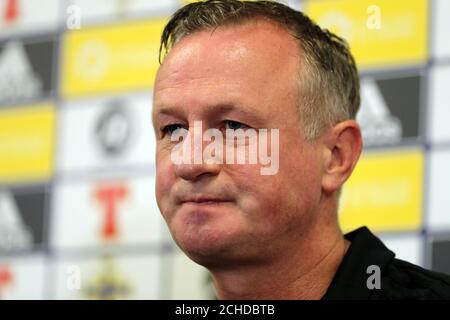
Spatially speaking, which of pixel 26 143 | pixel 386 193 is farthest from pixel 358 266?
pixel 26 143

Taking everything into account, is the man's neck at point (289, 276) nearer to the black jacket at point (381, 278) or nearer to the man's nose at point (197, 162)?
the black jacket at point (381, 278)

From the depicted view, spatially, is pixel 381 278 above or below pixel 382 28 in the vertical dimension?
below

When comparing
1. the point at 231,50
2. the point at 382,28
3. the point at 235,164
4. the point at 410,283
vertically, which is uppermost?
the point at 382,28

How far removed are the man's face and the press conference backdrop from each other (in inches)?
28.8

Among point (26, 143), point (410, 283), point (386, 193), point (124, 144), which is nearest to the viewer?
point (410, 283)

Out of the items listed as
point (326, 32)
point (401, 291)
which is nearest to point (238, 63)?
point (326, 32)

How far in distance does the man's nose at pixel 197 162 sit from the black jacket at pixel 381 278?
255 mm

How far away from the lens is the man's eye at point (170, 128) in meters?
1.28

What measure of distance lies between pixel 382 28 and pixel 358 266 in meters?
0.89

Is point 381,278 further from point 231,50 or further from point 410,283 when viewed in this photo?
point 231,50

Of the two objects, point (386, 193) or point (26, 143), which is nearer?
point (386, 193)

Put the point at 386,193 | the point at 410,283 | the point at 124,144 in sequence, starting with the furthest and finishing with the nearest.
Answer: the point at 124,144 → the point at 386,193 → the point at 410,283

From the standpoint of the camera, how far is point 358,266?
50.8 inches

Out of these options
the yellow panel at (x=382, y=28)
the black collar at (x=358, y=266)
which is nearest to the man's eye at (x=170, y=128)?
the black collar at (x=358, y=266)
